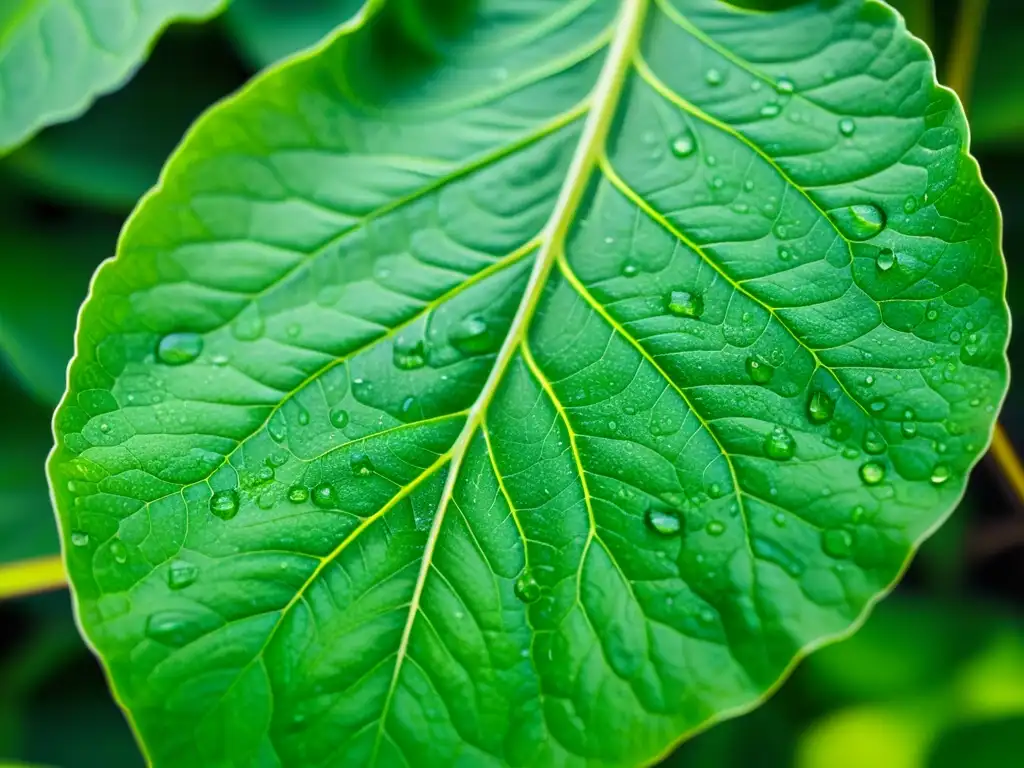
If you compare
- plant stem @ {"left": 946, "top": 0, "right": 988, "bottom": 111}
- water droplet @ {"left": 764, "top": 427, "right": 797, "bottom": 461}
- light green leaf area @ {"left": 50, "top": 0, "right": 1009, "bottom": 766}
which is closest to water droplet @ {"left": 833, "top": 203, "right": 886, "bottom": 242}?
light green leaf area @ {"left": 50, "top": 0, "right": 1009, "bottom": 766}

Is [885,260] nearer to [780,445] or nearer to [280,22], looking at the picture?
[780,445]

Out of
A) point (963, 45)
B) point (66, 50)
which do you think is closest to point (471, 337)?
point (66, 50)

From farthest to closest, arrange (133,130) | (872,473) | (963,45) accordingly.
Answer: (133,130) → (963,45) → (872,473)

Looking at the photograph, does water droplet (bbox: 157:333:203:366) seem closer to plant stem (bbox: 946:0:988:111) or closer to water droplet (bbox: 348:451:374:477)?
water droplet (bbox: 348:451:374:477)

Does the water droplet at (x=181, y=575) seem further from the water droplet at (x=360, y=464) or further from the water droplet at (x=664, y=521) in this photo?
the water droplet at (x=664, y=521)

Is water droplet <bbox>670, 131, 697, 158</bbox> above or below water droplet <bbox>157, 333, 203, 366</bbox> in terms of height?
above

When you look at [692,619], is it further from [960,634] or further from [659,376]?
[960,634]

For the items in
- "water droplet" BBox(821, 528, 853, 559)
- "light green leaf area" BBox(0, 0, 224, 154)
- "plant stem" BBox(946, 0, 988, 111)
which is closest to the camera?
"water droplet" BBox(821, 528, 853, 559)
